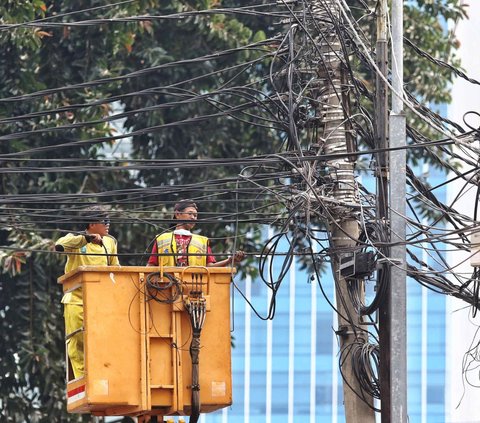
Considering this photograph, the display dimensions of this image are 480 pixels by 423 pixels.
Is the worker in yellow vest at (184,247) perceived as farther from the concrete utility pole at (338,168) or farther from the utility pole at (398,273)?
the utility pole at (398,273)

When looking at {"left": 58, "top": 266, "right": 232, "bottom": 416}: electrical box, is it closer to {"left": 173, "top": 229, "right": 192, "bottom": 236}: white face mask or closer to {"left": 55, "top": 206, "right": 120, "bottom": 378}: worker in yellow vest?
{"left": 55, "top": 206, "right": 120, "bottom": 378}: worker in yellow vest

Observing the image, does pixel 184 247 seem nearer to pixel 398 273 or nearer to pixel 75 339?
pixel 75 339

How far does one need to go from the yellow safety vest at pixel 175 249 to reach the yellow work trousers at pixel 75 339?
85cm

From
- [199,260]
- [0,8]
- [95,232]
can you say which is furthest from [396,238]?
[0,8]

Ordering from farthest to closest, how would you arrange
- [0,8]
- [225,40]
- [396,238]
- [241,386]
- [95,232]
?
[241,386] < [225,40] < [0,8] < [95,232] < [396,238]

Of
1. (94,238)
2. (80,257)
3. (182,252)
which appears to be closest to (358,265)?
(182,252)

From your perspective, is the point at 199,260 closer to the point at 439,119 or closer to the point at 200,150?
the point at 439,119

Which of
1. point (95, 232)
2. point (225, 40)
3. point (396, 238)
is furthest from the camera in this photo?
point (225, 40)

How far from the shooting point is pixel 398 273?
12.5 m

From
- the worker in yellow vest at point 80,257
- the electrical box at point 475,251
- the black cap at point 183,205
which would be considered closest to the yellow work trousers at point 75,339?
the worker in yellow vest at point 80,257

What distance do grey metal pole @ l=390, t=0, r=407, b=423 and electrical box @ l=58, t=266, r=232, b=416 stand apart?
124cm

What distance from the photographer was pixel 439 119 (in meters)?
13.6

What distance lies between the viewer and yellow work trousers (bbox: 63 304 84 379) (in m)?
12.7

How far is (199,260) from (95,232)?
0.89 m
